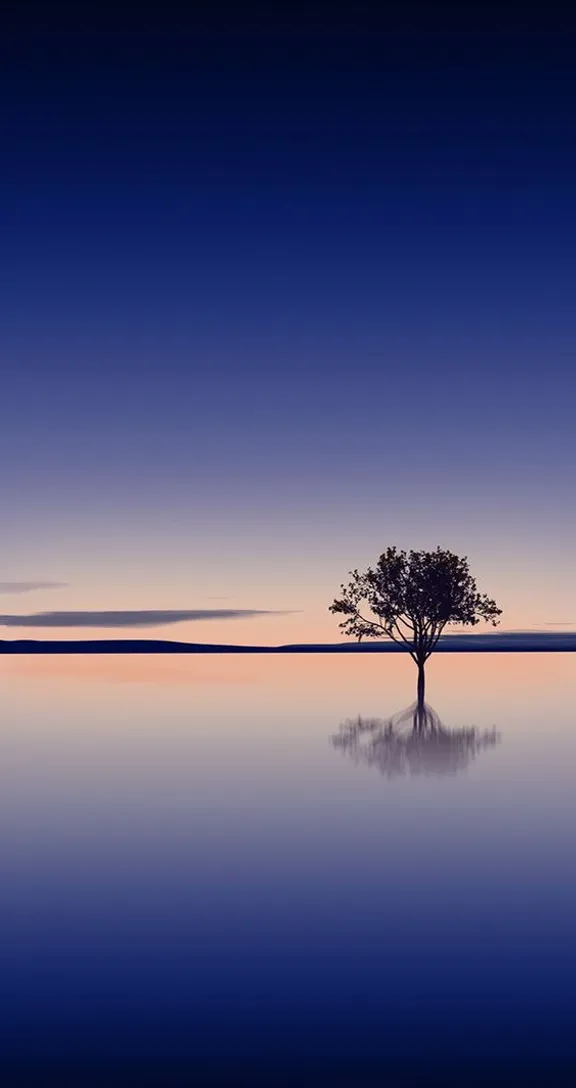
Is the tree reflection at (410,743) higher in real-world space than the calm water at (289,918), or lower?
higher

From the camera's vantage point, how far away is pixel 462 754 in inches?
1624

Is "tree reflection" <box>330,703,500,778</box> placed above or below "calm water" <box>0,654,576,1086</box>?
above

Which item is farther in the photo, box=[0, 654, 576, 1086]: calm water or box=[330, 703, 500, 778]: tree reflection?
box=[330, 703, 500, 778]: tree reflection

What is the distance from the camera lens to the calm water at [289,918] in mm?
12180

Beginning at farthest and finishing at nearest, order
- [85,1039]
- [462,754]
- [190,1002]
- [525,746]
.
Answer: [525,746], [462,754], [190,1002], [85,1039]

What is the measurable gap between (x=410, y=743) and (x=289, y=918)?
28.4 metres

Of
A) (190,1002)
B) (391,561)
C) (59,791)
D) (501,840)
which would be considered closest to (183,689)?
(391,561)

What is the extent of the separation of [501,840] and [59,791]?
658 inches

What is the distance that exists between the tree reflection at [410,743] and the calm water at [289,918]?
314mm

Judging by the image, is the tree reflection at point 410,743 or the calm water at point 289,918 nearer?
the calm water at point 289,918

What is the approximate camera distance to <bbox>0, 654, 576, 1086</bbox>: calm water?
12180 millimetres

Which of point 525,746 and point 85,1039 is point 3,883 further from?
point 525,746

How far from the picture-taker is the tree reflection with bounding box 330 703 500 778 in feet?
124

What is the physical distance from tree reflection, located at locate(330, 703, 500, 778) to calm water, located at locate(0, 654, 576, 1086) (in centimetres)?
31
